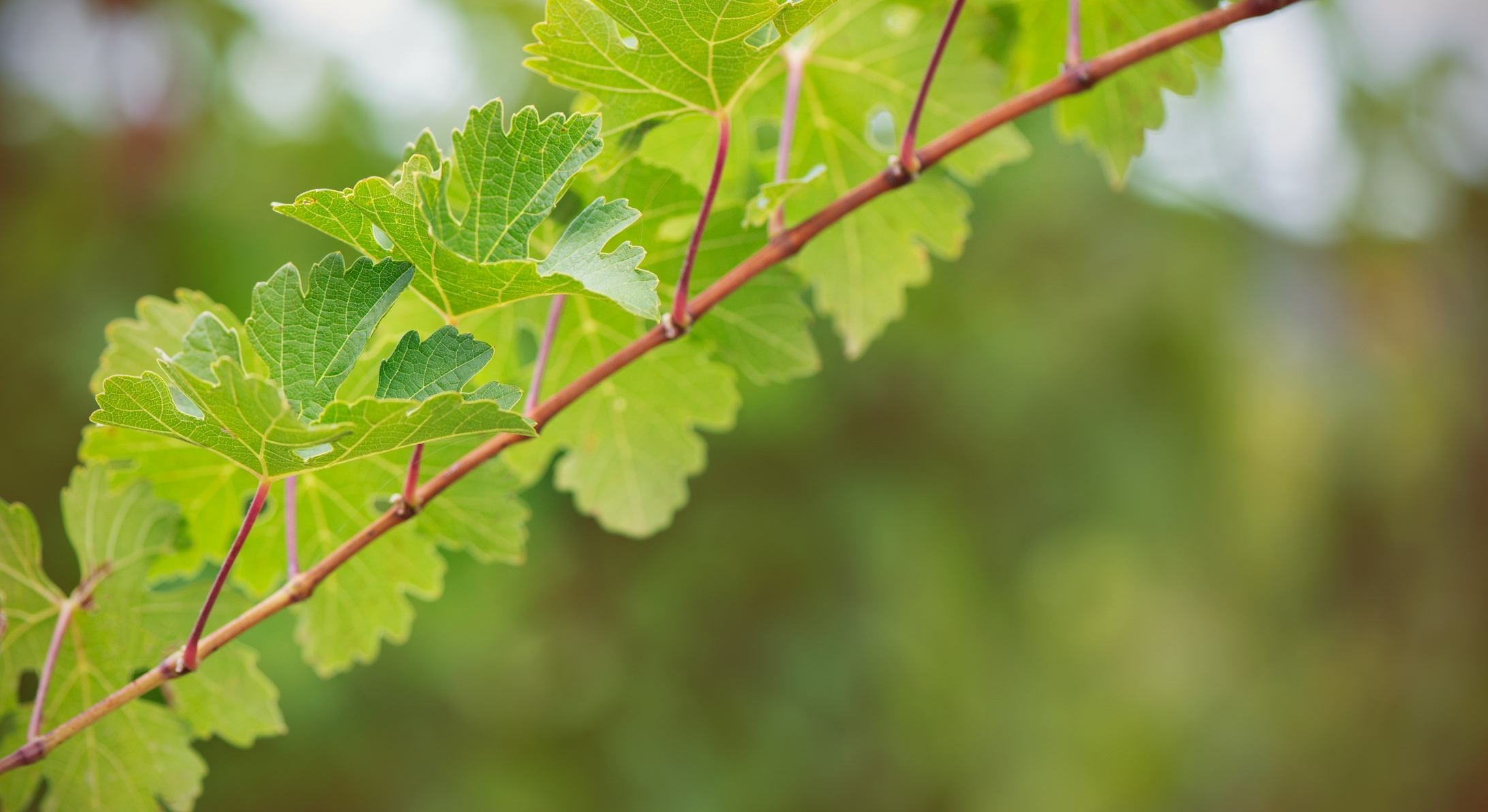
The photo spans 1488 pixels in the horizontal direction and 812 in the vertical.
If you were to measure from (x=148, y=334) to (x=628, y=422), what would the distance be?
0.18 meters

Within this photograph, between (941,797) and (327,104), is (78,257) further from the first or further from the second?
(941,797)

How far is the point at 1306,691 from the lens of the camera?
5.89 feet

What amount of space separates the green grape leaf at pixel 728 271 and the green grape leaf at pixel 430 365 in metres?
0.10

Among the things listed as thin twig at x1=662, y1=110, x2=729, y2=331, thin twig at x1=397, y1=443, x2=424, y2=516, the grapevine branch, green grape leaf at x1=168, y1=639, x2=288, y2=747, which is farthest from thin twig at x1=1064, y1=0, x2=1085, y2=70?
green grape leaf at x1=168, y1=639, x2=288, y2=747

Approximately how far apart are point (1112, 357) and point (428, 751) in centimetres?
166

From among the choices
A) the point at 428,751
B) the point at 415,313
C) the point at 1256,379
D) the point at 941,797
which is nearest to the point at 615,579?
the point at 428,751

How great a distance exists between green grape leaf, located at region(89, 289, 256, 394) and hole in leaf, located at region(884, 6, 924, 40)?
28 cm

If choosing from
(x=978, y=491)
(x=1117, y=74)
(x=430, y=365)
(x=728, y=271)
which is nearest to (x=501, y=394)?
(x=430, y=365)

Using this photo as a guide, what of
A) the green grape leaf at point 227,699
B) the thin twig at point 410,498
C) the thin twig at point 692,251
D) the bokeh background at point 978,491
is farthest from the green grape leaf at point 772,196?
the bokeh background at point 978,491

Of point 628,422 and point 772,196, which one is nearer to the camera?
point 772,196

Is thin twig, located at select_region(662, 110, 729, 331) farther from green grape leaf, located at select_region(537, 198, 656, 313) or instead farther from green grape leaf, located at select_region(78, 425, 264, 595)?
green grape leaf, located at select_region(78, 425, 264, 595)

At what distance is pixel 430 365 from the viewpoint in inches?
9.2

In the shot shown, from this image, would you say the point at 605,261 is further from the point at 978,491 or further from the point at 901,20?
the point at 978,491

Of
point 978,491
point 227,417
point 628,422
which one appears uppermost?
point 227,417
